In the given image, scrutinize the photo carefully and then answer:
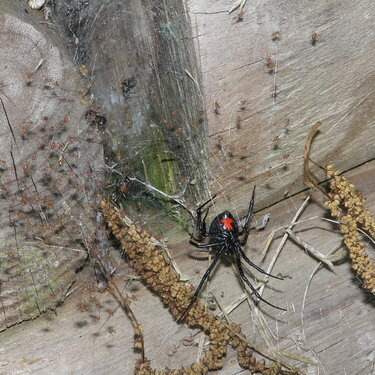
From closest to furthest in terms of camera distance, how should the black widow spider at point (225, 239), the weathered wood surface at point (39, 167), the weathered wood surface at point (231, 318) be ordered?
the weathered wood surface at point (39, 167) → the weathered wood surface at point (231, 318) → the black widow spider at point (225, 239)

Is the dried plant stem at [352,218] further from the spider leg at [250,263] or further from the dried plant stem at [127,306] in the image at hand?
the dried plant stem at [127,306]

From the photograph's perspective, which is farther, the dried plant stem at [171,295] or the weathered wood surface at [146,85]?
the dried plant stem at [171,295]

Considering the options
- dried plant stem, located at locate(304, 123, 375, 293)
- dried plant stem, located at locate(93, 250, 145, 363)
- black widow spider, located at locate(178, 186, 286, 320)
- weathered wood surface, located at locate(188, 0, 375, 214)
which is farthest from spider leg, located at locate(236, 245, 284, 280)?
dried plant stem, located at locate(93, 250, 145, 363)

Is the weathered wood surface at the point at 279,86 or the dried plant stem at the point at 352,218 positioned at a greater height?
the weathered wood surface at the point at 279,86

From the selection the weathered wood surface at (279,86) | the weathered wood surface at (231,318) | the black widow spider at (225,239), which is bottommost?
the weathered wood surface at (231,318)

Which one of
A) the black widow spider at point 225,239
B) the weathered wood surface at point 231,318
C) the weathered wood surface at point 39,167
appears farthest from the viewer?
the black widow spider at point 225,239

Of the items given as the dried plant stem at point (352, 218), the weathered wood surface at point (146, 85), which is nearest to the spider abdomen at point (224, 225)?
the weathered wood surface at point (146, 85)

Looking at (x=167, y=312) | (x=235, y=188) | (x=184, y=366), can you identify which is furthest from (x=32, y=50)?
(x=184, y=366)
